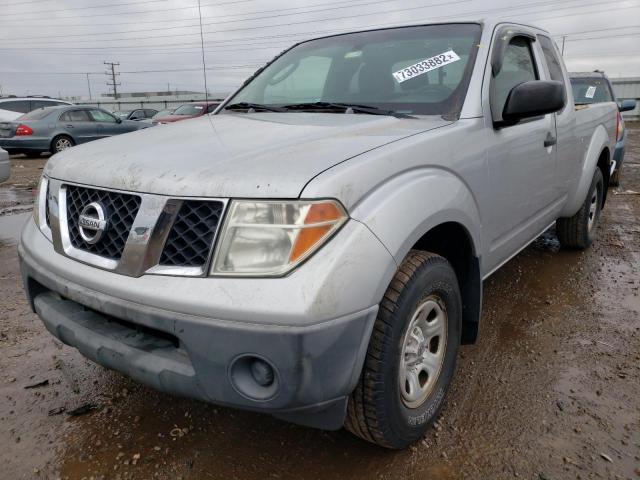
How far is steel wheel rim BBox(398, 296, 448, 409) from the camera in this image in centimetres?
200

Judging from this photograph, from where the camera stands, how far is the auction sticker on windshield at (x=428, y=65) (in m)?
2.69

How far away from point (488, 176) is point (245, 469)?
170 cm

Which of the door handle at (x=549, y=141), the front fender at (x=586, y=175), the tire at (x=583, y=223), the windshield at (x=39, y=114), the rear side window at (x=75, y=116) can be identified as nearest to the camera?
the door handle at (x=549, y=141)

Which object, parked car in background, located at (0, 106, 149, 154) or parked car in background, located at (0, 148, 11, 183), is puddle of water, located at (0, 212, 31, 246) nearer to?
parked car in background, located at (0, 148, 11, 183)

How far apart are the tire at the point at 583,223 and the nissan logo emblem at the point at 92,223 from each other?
12.6 feet

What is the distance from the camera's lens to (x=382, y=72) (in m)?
2.86

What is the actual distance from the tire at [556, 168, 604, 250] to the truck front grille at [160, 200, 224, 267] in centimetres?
364

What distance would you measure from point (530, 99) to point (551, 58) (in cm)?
155

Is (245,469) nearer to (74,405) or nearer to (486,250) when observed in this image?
(74,405)

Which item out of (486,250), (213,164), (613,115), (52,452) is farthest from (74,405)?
(613,115)

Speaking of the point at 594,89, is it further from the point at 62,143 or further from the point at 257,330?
the point at 62,143

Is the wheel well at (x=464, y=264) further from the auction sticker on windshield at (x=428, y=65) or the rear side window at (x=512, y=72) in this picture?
the auction sticker on windshield at (x=428, y=65)

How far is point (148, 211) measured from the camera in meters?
1.71

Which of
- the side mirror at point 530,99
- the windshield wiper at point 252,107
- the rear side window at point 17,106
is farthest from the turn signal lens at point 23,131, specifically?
the side mirror at point 530,99
